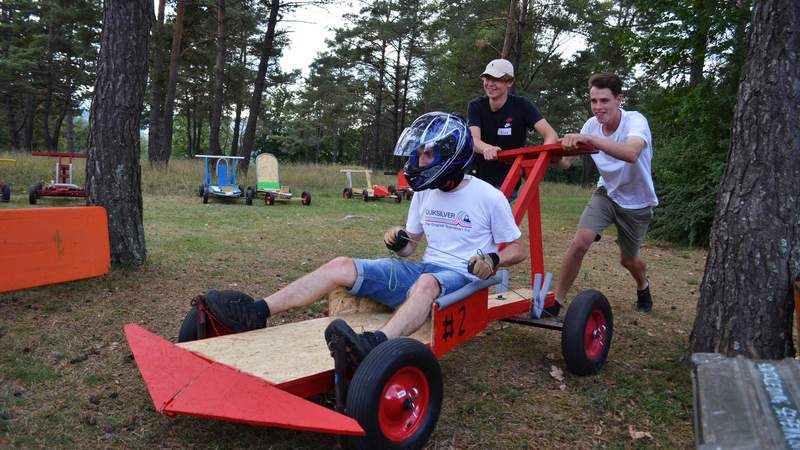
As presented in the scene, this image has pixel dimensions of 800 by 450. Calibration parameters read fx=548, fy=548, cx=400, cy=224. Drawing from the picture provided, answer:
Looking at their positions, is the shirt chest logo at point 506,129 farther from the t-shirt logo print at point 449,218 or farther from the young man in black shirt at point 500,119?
the t-shirt logo print at point 449,218

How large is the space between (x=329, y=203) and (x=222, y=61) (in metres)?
8.16

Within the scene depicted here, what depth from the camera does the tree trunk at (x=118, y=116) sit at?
494 cm

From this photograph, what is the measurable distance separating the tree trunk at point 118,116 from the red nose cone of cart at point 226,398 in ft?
9.99

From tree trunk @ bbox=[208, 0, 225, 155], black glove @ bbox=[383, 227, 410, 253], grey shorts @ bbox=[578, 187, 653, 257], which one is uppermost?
tree trunk @ bbox=[208, 0, 225, 155]

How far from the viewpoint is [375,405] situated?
2.28 m

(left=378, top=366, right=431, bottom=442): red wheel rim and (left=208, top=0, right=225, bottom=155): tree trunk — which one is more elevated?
(left=208, top=0, right=225, bottom=155): tree trunk

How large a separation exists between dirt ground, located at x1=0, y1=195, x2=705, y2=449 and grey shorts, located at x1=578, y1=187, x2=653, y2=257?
80cm

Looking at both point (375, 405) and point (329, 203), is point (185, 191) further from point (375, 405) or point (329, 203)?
point (375, 405)

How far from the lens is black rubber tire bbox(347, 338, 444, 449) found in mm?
2268

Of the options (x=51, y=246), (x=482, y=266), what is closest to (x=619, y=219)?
(x=482, y=266)

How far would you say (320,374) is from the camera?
98.7 inches

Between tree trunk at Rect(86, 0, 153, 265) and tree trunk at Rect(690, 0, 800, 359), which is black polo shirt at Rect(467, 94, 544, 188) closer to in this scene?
tree trunk at Rect(690, 0, 800, 359)

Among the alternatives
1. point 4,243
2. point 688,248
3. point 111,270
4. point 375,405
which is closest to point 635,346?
point 375,405

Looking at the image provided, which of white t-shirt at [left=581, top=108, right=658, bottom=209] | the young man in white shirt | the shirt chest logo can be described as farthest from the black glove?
white t-shirt at [left=581, top=108, right=658, bottom=209]
